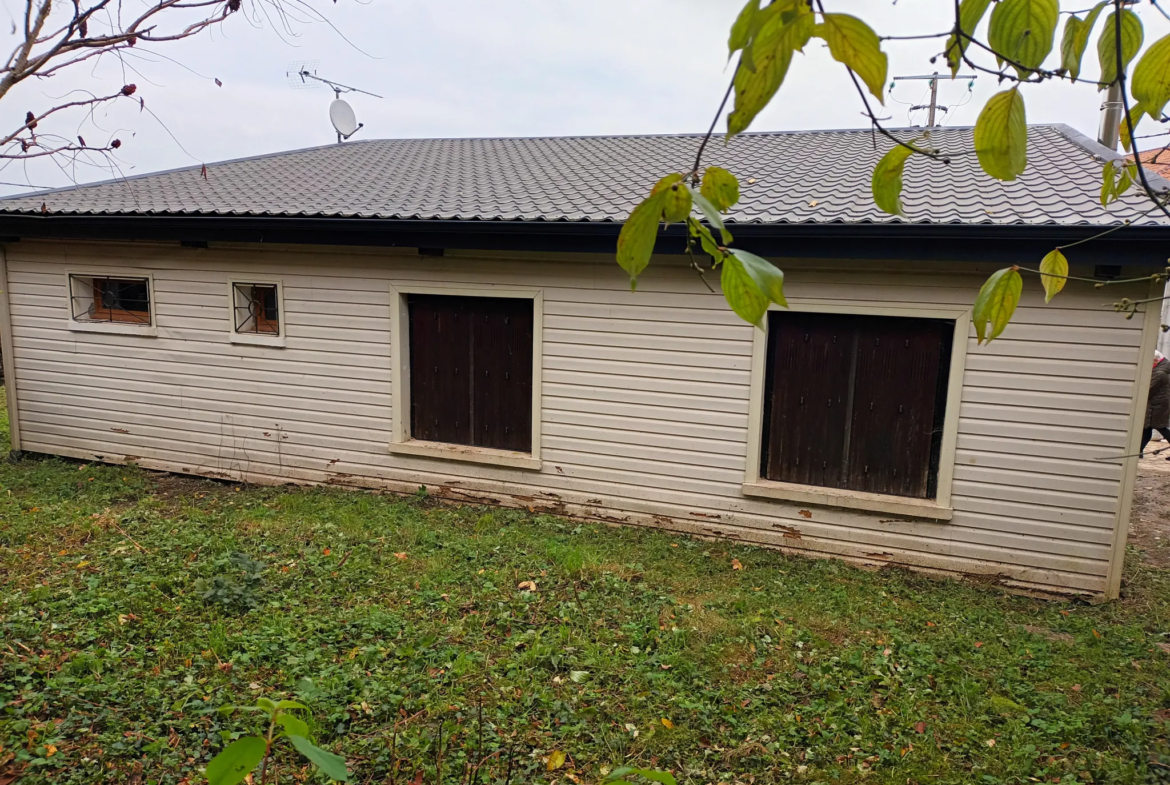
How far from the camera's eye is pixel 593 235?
230 inches

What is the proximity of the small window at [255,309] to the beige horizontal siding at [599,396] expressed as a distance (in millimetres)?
146

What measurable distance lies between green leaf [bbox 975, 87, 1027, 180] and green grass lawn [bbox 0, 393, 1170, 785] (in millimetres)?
2676

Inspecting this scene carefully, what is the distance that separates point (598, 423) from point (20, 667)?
4.24 m

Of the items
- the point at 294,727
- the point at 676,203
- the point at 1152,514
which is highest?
the point at 676,203

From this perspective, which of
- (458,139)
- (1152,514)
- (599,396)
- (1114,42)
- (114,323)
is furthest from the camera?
(458,139)

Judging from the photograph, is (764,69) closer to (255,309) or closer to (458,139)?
(255,309)

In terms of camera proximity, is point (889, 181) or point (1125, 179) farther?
point (1125, 179)

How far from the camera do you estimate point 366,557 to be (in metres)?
5.38

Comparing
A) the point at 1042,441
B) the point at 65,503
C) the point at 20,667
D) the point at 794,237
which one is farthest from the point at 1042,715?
the point at 65,503

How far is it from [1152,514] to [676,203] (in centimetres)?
931

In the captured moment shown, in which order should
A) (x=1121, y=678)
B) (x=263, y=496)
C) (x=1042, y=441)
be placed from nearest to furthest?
(x=1121, y=678) < (x=1042, y=441) < (x=263, y=496)

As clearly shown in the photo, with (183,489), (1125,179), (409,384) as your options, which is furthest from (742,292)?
(183,489)

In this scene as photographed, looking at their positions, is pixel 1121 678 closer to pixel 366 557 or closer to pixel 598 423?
pixel 598 423

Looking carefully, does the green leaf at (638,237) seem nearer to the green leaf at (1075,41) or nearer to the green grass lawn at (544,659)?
the green leaf at (1075,41)
